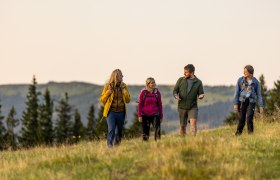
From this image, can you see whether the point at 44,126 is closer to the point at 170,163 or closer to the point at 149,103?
the point at 149,103

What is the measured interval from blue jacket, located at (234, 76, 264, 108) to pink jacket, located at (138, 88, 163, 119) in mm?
2213

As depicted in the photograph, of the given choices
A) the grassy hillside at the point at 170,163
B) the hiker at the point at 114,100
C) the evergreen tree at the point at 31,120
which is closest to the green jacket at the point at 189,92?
the hiker at the point at 114,100

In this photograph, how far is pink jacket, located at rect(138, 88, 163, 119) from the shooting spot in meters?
12.9

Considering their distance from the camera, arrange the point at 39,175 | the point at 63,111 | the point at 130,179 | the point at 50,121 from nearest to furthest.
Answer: the point at 130,179 → the point at 39,175 → the point at 50,121 → the point at 63,111

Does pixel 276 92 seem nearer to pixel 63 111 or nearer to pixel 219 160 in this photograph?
pixel 63 111

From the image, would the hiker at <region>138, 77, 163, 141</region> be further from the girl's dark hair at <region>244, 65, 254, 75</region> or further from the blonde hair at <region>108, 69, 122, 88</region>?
the girl's dark hair at <region>244, 65, 254, 75</region>

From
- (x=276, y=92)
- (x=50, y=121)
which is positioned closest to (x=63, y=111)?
(x=50, y=121)

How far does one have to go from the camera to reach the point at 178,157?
28.1 ft

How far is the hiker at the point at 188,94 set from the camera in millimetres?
12492

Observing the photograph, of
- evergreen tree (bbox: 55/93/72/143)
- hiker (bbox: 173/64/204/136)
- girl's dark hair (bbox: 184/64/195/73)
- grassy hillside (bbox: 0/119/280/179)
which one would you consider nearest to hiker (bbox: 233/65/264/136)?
hiker (bbox: 173/64/204/136)

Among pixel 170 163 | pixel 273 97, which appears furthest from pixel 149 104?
pixel 273 97

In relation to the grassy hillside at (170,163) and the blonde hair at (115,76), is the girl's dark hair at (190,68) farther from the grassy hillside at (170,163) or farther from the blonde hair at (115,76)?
the grassy hillside at (170,163)

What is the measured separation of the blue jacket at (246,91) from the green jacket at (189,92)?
1.21 meters

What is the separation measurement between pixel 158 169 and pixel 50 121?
228ft
